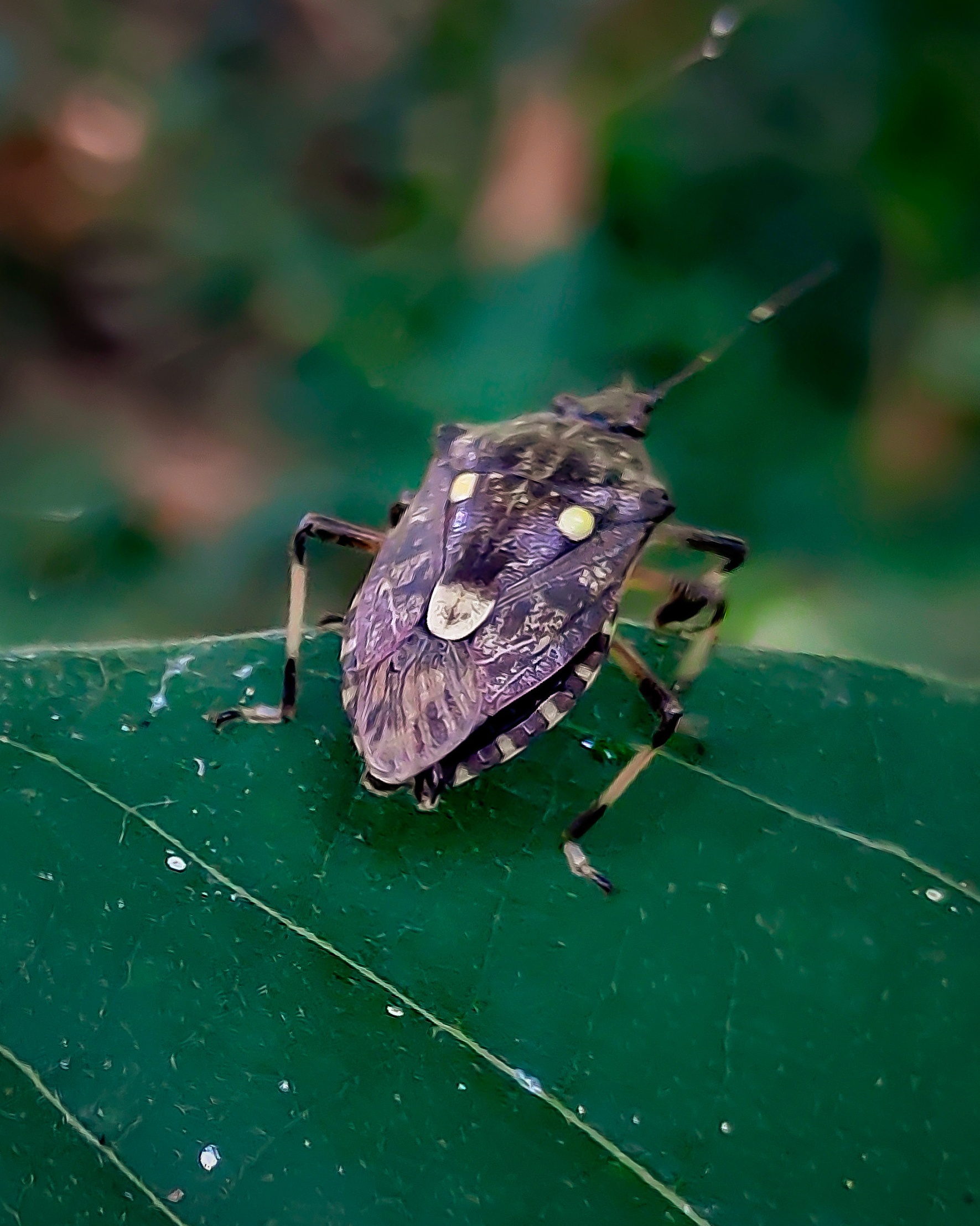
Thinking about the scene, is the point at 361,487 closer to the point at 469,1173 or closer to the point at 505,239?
the point at 505,239

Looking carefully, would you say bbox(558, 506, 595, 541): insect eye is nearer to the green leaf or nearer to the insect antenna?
the green leaf

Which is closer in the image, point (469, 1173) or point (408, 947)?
point (469, 1173)

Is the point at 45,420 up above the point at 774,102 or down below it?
below

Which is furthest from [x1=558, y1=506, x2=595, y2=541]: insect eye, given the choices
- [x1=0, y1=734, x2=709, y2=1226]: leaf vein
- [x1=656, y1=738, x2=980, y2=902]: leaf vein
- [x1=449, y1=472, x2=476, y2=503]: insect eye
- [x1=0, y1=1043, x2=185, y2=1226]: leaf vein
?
[x1=0, y1=1043, x2=185, y2=1226]: leaf vein

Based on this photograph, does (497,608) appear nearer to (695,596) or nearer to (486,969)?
(695,596)

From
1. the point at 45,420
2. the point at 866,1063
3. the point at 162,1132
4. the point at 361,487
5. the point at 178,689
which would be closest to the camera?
the point at 162,1132

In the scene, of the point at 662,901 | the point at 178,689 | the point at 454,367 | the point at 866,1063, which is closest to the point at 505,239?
the point at 454,367
